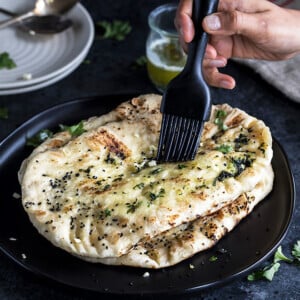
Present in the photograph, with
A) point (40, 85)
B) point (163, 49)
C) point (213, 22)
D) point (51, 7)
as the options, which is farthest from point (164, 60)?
point (51, 7)

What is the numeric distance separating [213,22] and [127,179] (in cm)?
83

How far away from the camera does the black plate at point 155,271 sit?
2359 millimetres

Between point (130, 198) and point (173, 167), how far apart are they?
280 mm

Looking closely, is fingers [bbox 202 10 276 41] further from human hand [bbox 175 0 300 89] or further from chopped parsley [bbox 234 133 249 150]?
chopped parsley [bbox 234 133 249 150]

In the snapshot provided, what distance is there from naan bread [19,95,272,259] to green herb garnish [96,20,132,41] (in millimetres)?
1402

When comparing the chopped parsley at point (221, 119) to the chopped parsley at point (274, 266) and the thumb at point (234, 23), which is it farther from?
the chopped parsley at point (274, 266)

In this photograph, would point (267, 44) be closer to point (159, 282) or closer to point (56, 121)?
point (56, 121)

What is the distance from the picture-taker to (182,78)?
2.68 meters

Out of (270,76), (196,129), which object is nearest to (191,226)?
(196,129)

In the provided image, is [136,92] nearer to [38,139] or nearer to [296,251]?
[38,139]

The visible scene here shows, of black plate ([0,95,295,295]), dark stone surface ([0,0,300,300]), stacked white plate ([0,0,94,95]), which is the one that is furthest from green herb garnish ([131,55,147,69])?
black plate ([0,95,295,295])

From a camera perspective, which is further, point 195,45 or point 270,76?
point 270,76

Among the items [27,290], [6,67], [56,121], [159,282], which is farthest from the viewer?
[6,67]

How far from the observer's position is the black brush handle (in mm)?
2621
